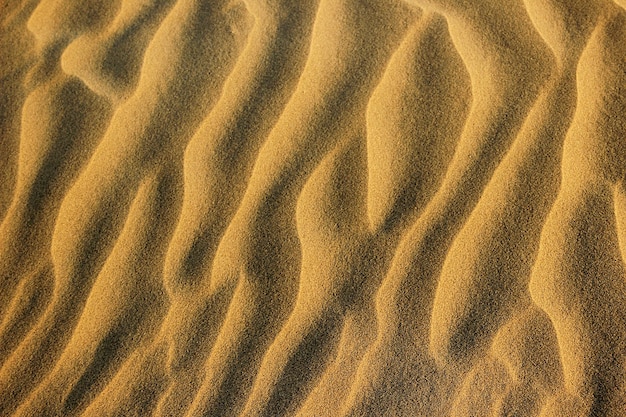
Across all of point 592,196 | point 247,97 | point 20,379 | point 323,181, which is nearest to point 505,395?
point 592,196

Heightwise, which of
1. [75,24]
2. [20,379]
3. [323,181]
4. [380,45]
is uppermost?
[380,45]

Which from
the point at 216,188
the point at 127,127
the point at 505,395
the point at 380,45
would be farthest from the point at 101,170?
the point at 505,395

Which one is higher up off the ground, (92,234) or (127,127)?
(127,127)

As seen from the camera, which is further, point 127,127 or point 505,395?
point 127,127

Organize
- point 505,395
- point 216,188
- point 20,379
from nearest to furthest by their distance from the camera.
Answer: point 505,395 < point 20,379 < point 216,188

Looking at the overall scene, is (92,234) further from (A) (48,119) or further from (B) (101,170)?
(A) (48,119)

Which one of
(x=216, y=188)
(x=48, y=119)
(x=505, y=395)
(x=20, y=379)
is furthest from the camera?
(x=48, y=119)
